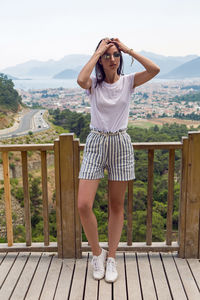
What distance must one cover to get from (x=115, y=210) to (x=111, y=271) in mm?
430

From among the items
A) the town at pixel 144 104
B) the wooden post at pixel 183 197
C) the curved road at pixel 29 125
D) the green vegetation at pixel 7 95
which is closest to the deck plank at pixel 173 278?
the wooden post at pixel 183 197

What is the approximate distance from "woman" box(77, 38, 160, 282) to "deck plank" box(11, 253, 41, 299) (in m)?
0.56

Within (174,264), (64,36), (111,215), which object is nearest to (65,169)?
(111,215)

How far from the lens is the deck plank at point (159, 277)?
6.47 ft

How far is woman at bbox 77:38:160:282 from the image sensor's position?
6.35 feet

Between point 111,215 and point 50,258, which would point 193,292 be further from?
point 50,258

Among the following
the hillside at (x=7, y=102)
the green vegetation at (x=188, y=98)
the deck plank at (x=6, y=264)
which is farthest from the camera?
the green vegetation at (x=188, y=98)

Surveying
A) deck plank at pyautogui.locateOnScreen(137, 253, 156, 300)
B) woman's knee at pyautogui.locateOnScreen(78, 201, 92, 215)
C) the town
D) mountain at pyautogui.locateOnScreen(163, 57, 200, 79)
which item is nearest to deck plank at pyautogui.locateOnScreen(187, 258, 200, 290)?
deck plank at pyautogui.locateOnScreen(137, 253, 156, 300)

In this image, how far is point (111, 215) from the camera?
2230 millimetres

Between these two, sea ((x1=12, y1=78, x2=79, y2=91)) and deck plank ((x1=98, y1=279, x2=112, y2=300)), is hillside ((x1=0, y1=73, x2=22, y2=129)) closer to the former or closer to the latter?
sea ((x1=12, y1=78, x2=79, y2=91))

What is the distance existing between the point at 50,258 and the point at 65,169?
76cm

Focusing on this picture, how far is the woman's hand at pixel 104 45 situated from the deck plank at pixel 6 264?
1716 millimetres

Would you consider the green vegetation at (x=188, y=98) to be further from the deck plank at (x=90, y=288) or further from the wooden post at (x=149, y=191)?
the deck plank at (x=90, y=288)

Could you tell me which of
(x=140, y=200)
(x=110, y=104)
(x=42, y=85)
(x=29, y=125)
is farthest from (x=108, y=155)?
(x=42, y=85)
